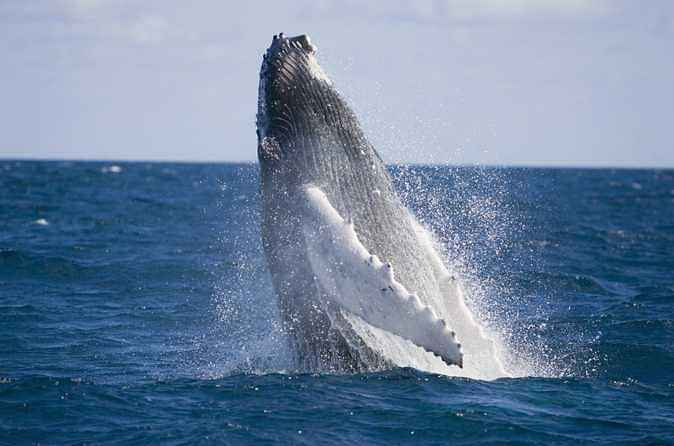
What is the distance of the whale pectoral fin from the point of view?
953 cm

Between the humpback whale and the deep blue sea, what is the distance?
449 millimetres

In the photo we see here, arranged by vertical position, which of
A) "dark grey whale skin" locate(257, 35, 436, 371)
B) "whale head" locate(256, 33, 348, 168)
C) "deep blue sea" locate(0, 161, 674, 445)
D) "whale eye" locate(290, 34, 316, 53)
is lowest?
"deep blue sea" locate(0, 161, 674, 445)

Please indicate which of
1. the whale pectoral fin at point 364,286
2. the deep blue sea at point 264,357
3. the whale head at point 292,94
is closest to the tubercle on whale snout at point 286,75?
the whale head at point 292,94

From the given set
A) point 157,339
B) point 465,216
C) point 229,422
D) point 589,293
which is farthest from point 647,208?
point 229,422

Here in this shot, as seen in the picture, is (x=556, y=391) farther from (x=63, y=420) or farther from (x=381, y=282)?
(x=63, y=420)

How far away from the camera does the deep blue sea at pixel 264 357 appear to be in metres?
9.38

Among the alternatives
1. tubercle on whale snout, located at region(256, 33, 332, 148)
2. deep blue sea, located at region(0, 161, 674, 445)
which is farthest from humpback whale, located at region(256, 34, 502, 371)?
deep blue sea, located at region(0, 161, 674, 445)

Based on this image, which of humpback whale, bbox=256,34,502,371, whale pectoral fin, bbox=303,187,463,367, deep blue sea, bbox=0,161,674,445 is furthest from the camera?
humpback whale, bbox=256,34,502,371

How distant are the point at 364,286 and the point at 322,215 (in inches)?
39.8

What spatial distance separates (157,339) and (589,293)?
10.1 meters

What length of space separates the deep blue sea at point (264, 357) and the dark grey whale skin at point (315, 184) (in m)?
0.52

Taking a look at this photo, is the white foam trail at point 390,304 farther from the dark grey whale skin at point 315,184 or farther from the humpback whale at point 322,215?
the dark grey whale skin at point 315,184

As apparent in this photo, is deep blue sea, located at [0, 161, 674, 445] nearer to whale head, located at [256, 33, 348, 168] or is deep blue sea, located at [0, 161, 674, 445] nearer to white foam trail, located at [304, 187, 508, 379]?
white foam trail, located at [304, 187, 508, 379]

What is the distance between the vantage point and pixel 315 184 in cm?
1072
